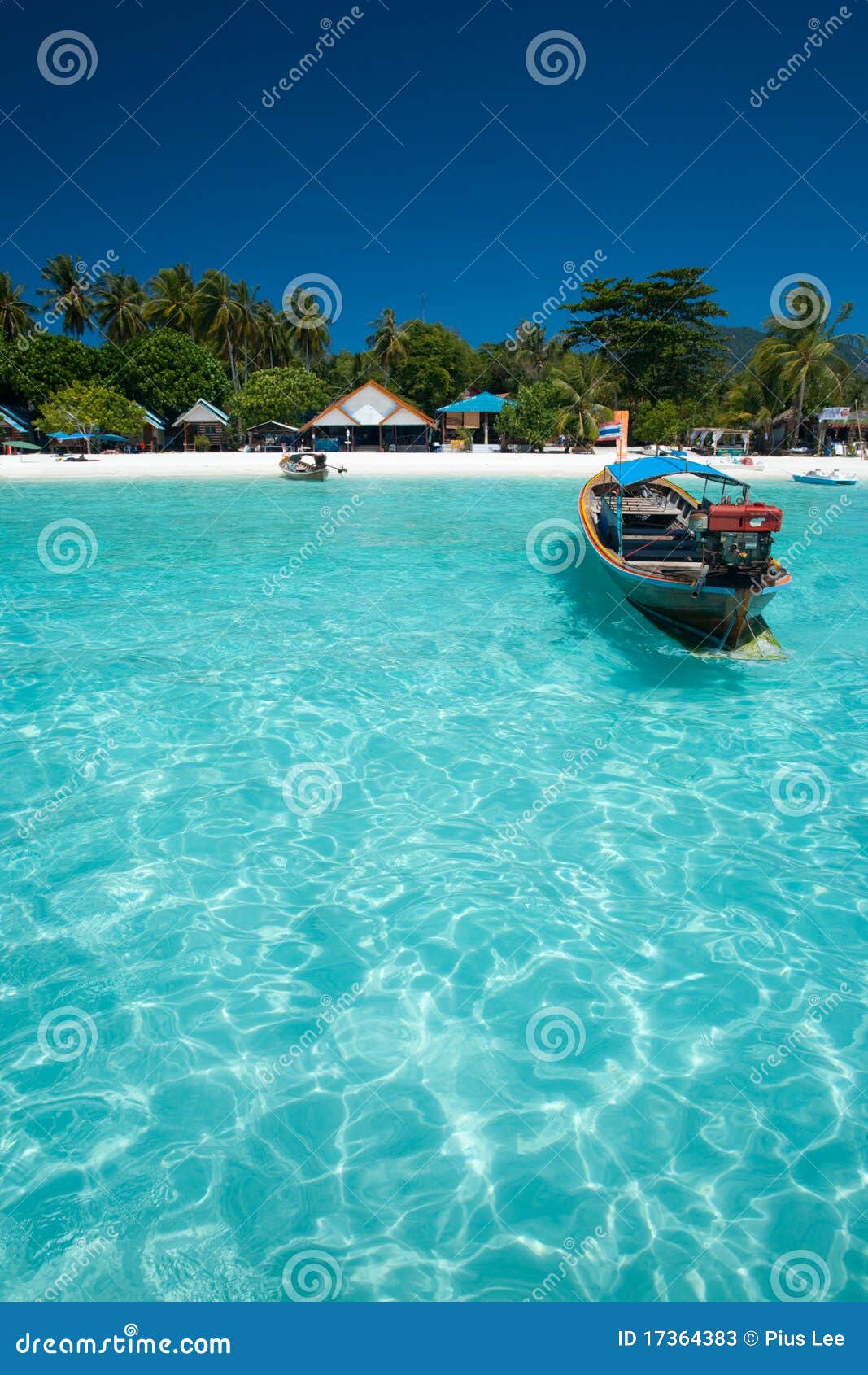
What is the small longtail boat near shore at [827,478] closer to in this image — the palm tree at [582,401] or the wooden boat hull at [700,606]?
the palm tree at [582,401]

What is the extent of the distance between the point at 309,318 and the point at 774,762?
192ft

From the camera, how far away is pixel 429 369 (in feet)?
189

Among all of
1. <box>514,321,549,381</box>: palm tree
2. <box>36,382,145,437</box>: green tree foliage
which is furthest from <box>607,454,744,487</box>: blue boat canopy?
<box>514,321,549,381</box>: palm tree

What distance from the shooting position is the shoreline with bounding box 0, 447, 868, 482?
133ft

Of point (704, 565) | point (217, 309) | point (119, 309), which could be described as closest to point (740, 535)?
point (704, 565)

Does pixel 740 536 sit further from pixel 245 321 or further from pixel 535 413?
pixel 245 321

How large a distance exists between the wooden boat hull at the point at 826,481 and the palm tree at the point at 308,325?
35069 millimetres

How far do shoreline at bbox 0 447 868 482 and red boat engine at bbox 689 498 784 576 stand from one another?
1230 inches

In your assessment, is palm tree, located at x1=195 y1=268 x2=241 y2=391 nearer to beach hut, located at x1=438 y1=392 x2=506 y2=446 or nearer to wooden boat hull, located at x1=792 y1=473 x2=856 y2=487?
beach hut, located at x1=438 y1=392 x2=506 y2=446

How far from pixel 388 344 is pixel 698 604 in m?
56.0

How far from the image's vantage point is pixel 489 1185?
14.0 feet
